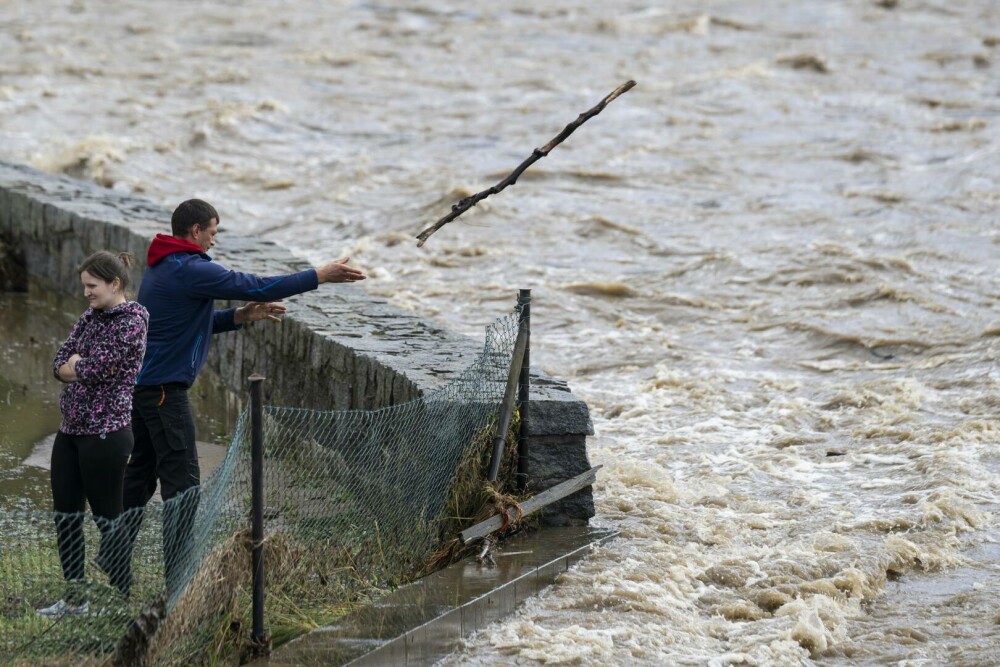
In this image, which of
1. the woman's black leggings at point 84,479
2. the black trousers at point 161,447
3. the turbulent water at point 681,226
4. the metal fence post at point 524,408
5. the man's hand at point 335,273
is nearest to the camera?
the woman's black leggings at point 84,479

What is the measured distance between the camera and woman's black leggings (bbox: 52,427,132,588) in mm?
5082

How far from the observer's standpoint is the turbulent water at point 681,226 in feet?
21.0

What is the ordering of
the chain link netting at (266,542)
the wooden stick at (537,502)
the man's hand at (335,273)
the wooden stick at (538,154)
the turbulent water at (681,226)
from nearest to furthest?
1. the chain link netting at (266,542)
2. the man's hand at (335,273)
3. the wooden stick at (538,154)
4. the wooden stick at (537,502)
5. the turbulent water at (681,226)

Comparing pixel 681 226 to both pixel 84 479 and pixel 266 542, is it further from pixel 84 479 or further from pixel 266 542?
pixel 84 479

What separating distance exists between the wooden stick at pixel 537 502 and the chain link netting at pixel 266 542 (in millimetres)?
221

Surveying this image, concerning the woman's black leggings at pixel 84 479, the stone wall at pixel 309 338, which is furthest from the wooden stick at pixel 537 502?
the woman's black leggings at pixel 84 479

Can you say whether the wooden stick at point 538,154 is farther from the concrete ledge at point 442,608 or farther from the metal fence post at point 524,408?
the concrete ledge at point 442,608

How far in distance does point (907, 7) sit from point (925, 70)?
7679mm

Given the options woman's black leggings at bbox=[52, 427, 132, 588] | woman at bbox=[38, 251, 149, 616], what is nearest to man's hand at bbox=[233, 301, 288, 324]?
woman at bbox=[38, 251, 149, 616]

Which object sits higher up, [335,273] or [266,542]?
[335,273]

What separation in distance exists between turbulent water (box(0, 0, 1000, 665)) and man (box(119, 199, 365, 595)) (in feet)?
5.14

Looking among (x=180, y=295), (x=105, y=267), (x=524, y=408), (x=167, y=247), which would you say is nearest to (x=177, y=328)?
(x=180, y=295)

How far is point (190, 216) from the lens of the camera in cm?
557

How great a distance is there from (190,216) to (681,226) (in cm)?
1099
